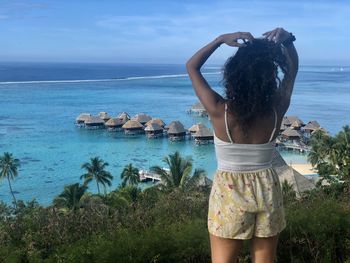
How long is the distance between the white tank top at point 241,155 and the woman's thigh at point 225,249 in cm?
25

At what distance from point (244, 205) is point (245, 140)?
230 mm

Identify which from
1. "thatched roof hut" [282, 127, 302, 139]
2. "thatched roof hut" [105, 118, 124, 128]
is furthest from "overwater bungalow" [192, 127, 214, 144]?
"thatched roof hut" [105, 118, 124, 128]

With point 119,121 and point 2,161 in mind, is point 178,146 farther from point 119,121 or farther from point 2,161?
point 2,161

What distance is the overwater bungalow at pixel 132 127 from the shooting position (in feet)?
125

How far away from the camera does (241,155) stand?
64.7 inches

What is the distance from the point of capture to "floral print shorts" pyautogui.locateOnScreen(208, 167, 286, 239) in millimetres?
1636

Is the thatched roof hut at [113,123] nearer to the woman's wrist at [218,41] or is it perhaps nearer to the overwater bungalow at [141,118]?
the overwater bungalow at [141,118]

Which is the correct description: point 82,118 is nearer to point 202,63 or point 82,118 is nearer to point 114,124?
point 114,124

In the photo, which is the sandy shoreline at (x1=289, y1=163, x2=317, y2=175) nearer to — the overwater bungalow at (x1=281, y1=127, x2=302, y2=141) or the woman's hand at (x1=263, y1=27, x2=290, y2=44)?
the overwater bungalow at (x1=281, y1=127, x2=302, y2=141)

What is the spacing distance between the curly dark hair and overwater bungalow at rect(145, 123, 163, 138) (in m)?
34.5

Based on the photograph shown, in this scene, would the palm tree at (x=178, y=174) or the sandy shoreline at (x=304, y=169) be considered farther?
the sandy shoreline at (x=304, y=169)

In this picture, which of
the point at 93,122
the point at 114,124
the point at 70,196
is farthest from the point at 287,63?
the point at 93,122

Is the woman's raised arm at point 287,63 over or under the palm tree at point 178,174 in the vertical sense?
over

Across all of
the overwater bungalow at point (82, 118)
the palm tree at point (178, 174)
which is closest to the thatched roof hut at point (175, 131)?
the overwater bungalow at point (82, 118)
